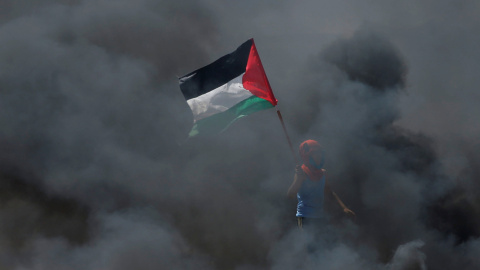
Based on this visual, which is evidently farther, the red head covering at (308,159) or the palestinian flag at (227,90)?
the palestinian flag at (227,90)

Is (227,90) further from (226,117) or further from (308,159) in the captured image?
(308,159)

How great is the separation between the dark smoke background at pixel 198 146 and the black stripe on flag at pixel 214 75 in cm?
188

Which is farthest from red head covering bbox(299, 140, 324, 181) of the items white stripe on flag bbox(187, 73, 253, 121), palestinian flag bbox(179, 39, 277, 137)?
white stripe on flag bbox(187, 73, 253, 121)

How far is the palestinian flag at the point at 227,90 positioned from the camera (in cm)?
493

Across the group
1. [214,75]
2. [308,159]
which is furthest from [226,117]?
[308,159]

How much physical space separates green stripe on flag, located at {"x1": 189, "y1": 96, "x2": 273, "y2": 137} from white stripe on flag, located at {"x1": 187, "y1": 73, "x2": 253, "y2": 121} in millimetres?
47

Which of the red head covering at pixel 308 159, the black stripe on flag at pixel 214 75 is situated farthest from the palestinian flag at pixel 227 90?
the red head covering at pixel 308 159

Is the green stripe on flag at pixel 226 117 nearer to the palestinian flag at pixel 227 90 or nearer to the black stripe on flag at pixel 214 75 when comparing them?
the palestinian flag at pixel 227 90

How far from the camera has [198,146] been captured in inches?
269

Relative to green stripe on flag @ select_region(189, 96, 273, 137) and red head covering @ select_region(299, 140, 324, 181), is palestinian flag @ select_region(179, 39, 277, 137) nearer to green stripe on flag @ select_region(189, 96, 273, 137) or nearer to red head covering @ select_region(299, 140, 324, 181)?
green stripe on flag @ select_region(189, 96, 273, 137)

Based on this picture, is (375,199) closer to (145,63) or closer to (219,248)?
(219,248)

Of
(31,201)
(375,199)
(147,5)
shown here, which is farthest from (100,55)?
(375,199)

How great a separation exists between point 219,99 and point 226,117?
21 cm

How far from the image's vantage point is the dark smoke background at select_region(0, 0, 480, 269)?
248 inches
